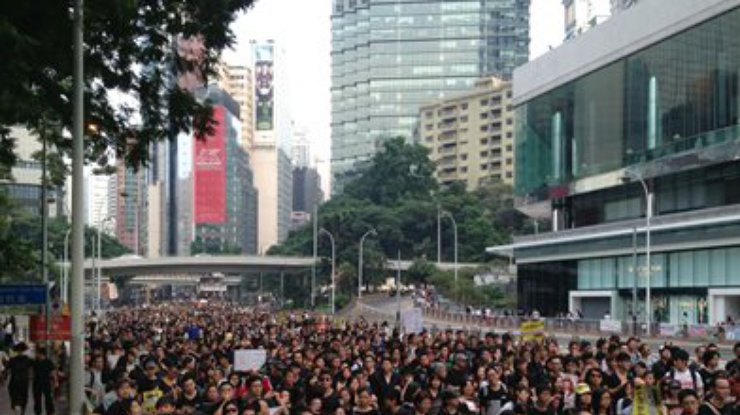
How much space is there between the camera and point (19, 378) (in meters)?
17.5

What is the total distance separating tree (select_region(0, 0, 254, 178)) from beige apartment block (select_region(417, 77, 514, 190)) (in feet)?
379

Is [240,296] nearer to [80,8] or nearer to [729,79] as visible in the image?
[729,79]

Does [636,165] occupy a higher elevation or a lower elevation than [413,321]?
higher

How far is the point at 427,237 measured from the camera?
103 meters

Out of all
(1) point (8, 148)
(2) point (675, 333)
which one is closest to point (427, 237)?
(2) point (675, 333)

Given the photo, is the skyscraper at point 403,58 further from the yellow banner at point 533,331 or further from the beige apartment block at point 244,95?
the yellow banner at point 533,331

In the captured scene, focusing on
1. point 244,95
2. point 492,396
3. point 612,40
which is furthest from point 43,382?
point 244,95

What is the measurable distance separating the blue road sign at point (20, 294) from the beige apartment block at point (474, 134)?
115496 mm

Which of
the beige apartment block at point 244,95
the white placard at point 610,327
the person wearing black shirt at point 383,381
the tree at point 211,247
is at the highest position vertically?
the beige apartment block at point 244,95

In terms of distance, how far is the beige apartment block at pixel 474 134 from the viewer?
13662 centimetres

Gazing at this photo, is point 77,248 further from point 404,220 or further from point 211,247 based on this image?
point 211,247

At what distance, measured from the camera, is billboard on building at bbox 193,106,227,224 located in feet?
520

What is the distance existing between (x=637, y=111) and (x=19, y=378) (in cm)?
4445

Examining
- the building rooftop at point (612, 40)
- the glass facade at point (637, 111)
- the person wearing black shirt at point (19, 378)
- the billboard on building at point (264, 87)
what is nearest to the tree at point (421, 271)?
the glass facade at point (637, 111)
